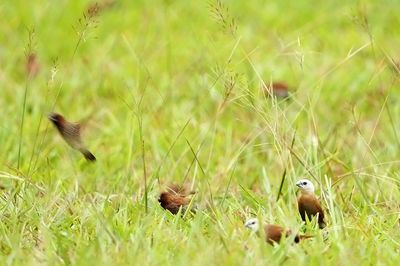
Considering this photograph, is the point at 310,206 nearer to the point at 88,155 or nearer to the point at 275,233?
the point at 275,233

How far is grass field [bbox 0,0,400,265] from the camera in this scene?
3039 millimetres

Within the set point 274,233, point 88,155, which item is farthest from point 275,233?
point 88,155

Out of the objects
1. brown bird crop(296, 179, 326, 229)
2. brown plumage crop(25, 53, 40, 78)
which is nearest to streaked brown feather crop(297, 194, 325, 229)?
brown bird crop(296, 179, 326, 229)

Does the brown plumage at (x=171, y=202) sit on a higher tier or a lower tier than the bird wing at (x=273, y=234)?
lower

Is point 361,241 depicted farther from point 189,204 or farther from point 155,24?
point 155,24

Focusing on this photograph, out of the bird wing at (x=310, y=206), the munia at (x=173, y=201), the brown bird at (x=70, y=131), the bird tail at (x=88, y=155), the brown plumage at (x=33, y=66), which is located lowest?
the brown plumage at (x=33, y=66)

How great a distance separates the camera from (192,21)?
6.38 meters

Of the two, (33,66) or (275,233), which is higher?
(275,233)

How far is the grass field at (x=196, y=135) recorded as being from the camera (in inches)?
120

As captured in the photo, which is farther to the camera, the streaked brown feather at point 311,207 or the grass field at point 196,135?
the streaked brown feather at point 311,207

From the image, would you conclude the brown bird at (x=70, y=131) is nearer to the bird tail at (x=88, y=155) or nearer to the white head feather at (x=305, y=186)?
the bird tail at (x=88, y=155)

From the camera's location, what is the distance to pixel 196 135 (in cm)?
459

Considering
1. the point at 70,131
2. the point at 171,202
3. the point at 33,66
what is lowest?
the point at 33,66

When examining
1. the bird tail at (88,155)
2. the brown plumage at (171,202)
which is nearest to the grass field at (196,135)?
the brown plumage at (171,202)
